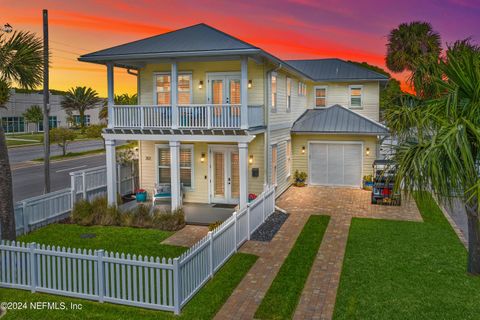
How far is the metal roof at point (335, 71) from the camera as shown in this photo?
27.2m

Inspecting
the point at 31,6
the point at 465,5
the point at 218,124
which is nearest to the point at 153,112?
the point at 218,124

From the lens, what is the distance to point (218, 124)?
645 inches

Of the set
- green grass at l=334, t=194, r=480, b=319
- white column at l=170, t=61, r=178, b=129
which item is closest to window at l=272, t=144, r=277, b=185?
white column at l=170, t=61, r=178, b=129

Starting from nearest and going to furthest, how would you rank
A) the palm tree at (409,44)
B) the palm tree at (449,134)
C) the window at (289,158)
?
1. the palm tree at (449,134)
2. the window at (289,158)
3. the palm tree at (409,44)

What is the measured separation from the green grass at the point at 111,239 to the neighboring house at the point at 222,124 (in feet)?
8.37


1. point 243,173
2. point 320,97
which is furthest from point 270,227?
point 320,97

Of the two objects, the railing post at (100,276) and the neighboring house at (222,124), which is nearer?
the railing post at (100,276)

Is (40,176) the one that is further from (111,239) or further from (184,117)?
(111,239)

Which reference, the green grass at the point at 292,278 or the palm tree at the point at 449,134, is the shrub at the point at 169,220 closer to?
the green grass at the point at 292,278

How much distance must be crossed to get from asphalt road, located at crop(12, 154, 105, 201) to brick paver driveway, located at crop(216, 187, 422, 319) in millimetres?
12870

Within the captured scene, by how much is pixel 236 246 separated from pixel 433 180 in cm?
609

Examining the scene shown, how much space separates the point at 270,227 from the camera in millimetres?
15422

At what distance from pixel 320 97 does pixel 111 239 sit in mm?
18012

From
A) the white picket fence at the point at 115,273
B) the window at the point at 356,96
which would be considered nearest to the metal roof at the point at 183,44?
the white picket fence at the point at 115,273
